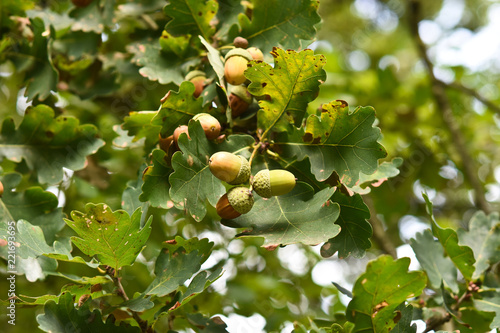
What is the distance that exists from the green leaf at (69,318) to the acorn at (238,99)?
474 mm

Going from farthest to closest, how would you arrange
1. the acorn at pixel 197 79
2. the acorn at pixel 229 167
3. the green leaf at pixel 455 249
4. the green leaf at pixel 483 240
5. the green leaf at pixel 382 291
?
1. the green leaf at pixel 483 240
2. the green leaf at pixel 455 249
3. the acorn at pixel 197 79
4. the green leaf at pixel 382 291
5. the acorn at pixel 229 167

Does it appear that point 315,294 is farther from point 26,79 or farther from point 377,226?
point 26,79

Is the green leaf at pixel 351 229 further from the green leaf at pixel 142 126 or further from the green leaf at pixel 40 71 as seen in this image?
the green leaf at pixel 40 71

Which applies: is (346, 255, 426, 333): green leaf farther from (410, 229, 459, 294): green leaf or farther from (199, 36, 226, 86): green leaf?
(199, 36, 226, 86): green leaf

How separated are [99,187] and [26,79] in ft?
1.67

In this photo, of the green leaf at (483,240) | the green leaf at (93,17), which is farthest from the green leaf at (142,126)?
the green leaf at (483,240)

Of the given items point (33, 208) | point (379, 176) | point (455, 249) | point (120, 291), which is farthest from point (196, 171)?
point (455, 249)

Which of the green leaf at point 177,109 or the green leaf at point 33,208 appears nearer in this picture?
the green leaf at point 177,109

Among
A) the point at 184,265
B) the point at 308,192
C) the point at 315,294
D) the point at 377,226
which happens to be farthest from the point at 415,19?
the point at 184,265

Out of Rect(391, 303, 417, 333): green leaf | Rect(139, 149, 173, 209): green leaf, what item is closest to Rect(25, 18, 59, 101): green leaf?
Rect(139, 149, 173, 209): green leaf

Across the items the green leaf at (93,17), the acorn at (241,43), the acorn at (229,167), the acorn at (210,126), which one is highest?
the acorn at (241,43)

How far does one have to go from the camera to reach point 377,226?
1830 mm

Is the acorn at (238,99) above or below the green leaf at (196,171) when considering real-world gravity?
above

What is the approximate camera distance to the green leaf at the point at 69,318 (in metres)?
0.89
